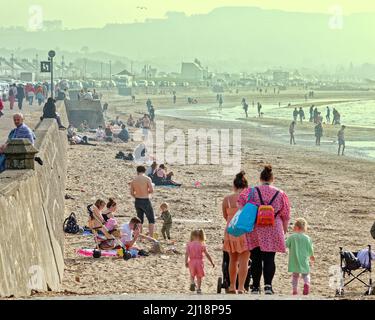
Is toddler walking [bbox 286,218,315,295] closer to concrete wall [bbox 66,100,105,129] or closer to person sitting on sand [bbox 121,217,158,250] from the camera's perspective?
person sitting on sand [bbox 121,217,158,250]

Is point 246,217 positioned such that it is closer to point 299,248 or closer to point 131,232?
point 299,248

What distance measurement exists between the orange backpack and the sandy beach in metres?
1.05

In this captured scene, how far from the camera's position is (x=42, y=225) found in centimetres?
1134

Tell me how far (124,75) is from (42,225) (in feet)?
455

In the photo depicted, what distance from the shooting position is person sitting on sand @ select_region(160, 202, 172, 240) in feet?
50.9

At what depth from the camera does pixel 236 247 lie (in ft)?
30.4

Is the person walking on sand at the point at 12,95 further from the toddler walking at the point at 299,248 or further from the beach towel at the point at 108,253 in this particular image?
the toddler walking at the point at 299,248

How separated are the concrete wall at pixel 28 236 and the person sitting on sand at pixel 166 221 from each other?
8.15 feet

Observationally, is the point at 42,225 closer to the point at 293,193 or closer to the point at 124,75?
the point at 293,193

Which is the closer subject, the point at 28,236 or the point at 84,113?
the point at 28,236

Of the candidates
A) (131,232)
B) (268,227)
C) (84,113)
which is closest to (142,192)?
(131,232)

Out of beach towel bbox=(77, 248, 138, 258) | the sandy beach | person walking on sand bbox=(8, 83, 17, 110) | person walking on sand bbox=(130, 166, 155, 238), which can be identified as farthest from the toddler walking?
person walking on sand bbox=(8, 83, 17, 110)

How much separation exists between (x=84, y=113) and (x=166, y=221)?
27.4 meters

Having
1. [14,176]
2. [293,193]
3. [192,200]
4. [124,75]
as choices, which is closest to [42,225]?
[14,176]
